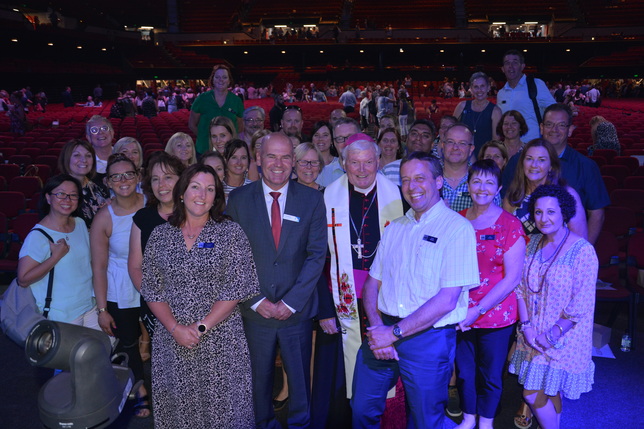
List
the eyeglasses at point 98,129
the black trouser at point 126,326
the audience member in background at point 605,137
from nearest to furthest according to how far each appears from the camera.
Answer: the black trouser at point 126,326
the eyeglasses at point 98,129
the audience member in background at point 605,137

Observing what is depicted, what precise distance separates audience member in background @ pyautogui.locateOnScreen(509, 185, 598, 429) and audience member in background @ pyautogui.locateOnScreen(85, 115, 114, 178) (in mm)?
3535

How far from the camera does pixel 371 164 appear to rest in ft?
10.1

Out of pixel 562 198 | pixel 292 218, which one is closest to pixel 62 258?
pixel 292 218

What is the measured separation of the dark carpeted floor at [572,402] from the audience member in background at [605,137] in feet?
16.5

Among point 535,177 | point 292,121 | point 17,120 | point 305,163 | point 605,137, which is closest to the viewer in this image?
point 535,177

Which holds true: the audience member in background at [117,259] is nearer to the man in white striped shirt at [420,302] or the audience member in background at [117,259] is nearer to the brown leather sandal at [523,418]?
the man in white striped shirt at [420,302]

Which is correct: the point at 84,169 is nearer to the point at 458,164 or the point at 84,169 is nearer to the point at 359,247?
the point at 359,247

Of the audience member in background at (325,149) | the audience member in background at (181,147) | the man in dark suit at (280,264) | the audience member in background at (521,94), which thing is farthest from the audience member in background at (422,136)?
the man in dark suit at (280,264)

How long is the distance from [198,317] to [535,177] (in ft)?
7.28

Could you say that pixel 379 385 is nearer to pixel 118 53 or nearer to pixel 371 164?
pixel 371 164

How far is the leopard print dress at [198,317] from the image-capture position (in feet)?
8.90

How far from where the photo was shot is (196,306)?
8.94 feet

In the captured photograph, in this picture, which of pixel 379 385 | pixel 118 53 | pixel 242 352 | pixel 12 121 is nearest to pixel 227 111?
pixel 242 352

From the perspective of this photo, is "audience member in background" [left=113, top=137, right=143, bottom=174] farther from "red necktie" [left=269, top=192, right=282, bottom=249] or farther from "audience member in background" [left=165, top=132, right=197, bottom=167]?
"red necktie" [left=269, top=192, right=282, bottom=249]
